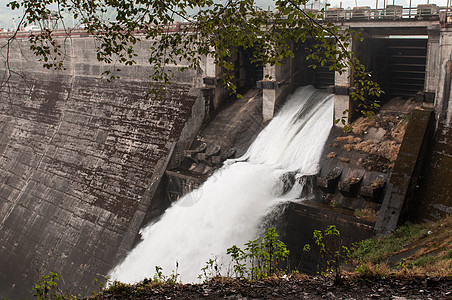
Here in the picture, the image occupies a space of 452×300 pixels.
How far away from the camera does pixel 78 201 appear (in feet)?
54.5

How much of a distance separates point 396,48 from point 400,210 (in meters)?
7.16

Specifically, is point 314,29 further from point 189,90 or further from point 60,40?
point 60,40

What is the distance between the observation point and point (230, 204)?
42.5ft

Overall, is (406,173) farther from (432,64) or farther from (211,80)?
(211,80)

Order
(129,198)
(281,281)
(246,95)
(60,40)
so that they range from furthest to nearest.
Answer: (60,40) < (246,95) < (129,198) < (281,281)

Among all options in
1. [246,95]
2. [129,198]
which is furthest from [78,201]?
[246,95]

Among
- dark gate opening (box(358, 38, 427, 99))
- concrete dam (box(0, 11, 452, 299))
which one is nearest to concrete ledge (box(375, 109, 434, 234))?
concrete dam (box(0, 11, 452, 299))

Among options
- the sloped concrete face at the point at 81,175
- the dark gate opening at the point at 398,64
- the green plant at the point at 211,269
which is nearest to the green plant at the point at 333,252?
the green plant at the point at 211,269

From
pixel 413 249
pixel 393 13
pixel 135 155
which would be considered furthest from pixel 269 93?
pixel 413 249

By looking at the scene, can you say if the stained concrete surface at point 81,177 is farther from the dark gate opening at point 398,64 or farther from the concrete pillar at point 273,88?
the dark gate opening at point 398,64

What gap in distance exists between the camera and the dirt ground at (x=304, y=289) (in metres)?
5.30

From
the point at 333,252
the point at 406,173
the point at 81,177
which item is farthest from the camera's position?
the point at 81,177

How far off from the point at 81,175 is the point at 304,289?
44.5 ft

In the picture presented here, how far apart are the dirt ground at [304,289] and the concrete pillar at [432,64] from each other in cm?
812
